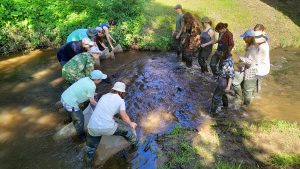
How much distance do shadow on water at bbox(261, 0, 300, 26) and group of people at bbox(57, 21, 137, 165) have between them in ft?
40.6

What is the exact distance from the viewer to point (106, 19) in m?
13.5

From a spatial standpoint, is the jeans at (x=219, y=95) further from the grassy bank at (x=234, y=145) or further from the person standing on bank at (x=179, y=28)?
the person standing on bank at (x=179, y=28)

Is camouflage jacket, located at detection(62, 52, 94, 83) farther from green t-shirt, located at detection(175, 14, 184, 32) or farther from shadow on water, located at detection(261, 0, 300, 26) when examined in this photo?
shadow on water, located at detection(261, 0, 300, 26)

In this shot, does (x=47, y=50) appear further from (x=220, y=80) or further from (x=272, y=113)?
(x=272, y=113)

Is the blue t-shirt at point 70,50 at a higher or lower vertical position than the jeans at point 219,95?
higher

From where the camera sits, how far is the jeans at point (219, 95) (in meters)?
7.44

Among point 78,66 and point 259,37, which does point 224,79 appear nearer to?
point 259,37

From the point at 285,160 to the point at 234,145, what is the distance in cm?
104

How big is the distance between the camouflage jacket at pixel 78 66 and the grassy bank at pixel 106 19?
569 centimetres

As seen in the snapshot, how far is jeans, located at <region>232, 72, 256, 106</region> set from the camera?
7.72 m

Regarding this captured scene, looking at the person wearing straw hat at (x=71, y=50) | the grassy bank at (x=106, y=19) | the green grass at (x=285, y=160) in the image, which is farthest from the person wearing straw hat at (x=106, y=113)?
the grassy bank at (x=106, y=19)

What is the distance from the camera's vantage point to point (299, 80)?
10.3 m

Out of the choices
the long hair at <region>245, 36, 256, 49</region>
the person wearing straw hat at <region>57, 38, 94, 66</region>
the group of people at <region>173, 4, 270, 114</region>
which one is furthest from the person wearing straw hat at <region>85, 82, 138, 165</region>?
the long hair at <region>245, 36, 256, 49</region>

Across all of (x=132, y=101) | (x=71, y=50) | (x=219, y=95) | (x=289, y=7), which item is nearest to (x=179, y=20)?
(x=132, y=101)
